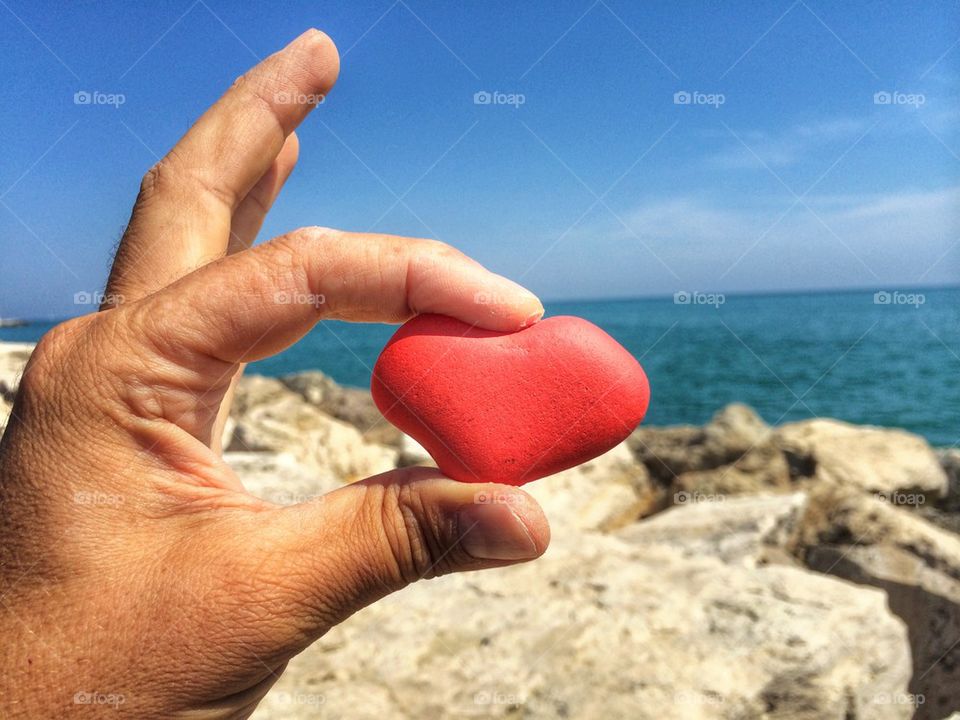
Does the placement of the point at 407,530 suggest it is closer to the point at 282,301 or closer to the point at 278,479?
the point at 282,301

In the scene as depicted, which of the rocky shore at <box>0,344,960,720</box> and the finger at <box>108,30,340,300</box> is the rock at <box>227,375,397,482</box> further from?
the finger at <box>108,30,340,300</box>

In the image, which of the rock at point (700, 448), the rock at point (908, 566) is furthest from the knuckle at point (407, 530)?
the rock at point (700, 448)

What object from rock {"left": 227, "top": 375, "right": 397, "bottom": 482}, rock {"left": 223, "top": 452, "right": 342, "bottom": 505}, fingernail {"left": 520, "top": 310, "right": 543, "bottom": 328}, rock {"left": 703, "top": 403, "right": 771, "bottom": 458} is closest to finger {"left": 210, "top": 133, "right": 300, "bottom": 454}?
fingernail {"left": 520, "top": 310, "right": 543, "bottom": 328}

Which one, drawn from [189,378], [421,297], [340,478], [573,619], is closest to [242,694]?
[189,378]

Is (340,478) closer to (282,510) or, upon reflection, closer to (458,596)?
(458,596)

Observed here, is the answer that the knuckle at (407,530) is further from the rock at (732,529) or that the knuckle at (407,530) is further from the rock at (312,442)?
the rock at (312,442)

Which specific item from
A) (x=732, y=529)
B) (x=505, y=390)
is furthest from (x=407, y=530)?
(x=732, y=529)
